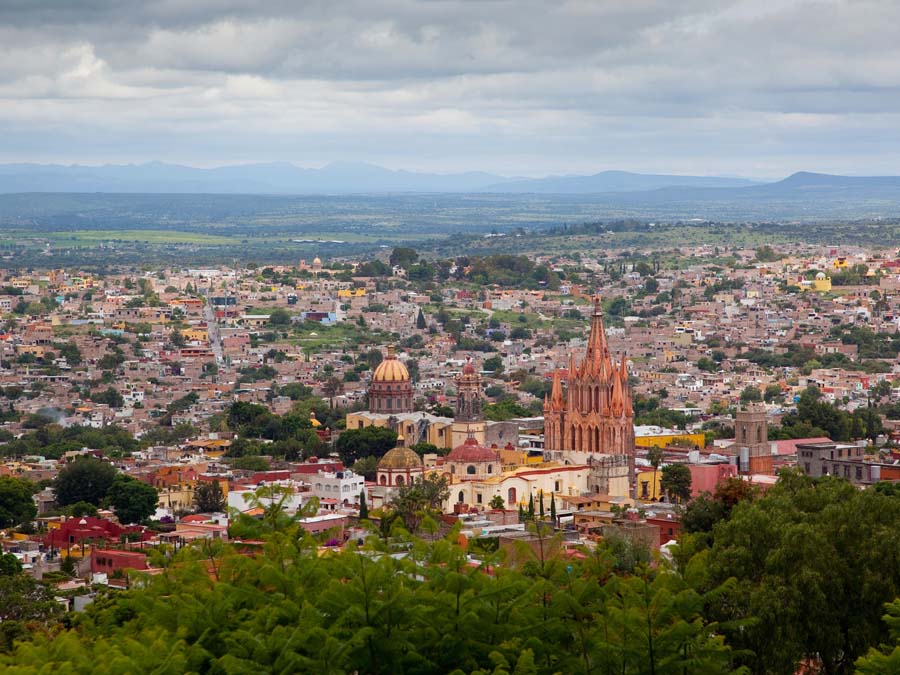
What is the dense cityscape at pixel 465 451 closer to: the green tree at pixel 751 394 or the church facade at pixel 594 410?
the church facade at pixel 594 410

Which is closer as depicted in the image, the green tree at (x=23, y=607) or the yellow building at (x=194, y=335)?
the green tree at (x=23, y=607)

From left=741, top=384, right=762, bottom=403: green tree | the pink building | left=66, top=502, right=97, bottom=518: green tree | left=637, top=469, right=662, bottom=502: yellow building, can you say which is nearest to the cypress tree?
left=66, top=502, right=97, bottom=518: green tree

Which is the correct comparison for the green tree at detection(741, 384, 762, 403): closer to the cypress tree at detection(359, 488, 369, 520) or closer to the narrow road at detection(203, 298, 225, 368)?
the narrow road at detection(203, 298, 225, 368)

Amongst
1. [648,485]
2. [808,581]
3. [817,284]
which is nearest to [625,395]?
[648,485]

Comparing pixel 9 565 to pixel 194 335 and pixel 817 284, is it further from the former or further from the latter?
pixel 817 284

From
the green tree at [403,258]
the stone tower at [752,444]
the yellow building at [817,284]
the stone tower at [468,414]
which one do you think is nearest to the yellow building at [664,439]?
the stone tower at [752,444]

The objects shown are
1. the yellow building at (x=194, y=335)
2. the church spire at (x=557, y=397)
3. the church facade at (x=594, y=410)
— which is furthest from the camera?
the yellow building at (x=194, y=335)
